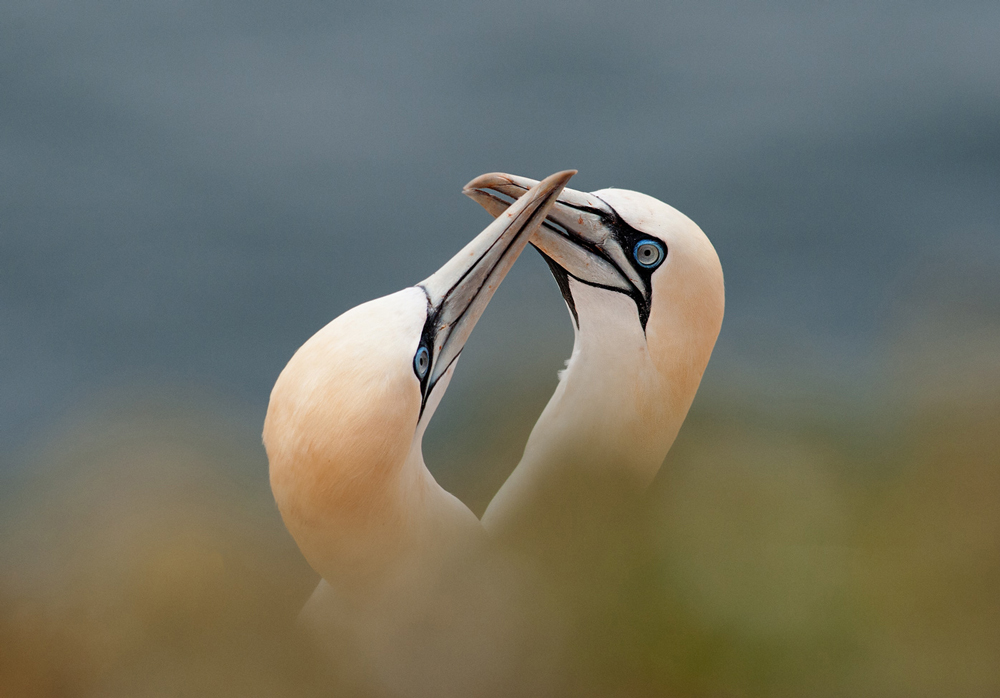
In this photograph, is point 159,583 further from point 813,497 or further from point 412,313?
point 412,313

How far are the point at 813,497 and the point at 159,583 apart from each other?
0.58 m

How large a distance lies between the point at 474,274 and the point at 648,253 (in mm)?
706

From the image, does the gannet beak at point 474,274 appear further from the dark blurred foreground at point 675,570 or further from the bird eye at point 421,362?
the dark blurred foreground at point 675,570

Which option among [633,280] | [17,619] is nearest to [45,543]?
[17,619]

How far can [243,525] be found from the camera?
0.95 metres

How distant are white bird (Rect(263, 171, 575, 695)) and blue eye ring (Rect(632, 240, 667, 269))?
48 cm

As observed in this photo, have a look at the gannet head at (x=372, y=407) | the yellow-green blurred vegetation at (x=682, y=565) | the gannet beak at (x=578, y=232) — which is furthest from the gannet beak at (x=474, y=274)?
the yellow-green blurred vegetation at (x=682, y=565)

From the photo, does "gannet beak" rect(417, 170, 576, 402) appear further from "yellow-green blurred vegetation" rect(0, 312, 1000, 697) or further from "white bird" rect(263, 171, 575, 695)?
"yellow-green blurred vegetation" rect(0, 312, 1000, 697)

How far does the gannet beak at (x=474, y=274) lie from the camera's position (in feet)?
10.2

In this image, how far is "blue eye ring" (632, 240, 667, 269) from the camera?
3.46 m

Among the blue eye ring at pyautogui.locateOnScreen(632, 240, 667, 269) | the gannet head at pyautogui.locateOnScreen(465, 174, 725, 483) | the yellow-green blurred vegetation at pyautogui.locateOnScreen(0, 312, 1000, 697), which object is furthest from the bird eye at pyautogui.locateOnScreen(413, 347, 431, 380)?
the yellow-green blurred vegetation at pyautogui.locateOnScreen(0, 312, 1000, 697)

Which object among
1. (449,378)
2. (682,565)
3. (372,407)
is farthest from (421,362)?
(682,565)

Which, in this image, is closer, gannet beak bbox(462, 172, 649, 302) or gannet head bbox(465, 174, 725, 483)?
gannet head bbox(465, 174, 725, 483)

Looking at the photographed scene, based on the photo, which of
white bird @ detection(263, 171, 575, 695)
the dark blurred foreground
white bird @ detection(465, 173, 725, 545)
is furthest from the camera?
white bird @ detection(465, 173, 725, 545)
